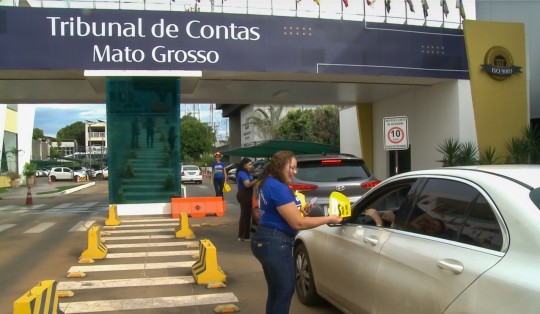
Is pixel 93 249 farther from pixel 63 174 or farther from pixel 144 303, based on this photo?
pixel 63 174

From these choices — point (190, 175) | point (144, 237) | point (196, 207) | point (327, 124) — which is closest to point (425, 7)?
point (196, 207)

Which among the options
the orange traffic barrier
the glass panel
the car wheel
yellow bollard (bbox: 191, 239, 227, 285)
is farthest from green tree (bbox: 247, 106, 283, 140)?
the car wheel

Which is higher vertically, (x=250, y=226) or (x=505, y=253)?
(x=505, y=253)

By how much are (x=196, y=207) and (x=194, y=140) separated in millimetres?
55529

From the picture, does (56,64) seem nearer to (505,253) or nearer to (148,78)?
(148,78)

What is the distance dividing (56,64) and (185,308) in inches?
409

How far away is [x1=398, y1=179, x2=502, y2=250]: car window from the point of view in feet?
9.74

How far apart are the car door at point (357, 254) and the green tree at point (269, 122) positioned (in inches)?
1803

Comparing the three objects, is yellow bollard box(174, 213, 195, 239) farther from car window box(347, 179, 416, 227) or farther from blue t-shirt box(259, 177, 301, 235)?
blue t-shirt box(259, 177, 301, 235)

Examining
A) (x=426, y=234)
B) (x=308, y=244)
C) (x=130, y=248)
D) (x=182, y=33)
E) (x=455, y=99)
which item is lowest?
(x=130, y=248)

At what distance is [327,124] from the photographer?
4759cm

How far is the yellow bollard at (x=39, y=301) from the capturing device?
12.1 ft

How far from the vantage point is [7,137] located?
127 ft

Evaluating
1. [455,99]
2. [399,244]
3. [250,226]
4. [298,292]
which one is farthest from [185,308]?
[455,99]
